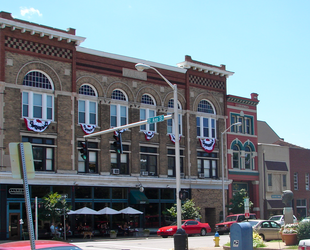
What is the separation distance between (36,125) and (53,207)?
22.0 feet

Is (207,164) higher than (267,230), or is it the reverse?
(207,164)

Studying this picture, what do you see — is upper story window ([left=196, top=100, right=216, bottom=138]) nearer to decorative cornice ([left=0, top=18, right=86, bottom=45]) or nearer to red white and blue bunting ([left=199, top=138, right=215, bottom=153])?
red white and blue bunting ([left=199, top=138, right=215, bottom=153])

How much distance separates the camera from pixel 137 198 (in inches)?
1547

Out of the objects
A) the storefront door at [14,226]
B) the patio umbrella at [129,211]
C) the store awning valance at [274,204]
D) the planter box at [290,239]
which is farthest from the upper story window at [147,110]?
the planter box at [290,239]

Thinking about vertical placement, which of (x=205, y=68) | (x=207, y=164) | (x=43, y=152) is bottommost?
(x=207, y=164)

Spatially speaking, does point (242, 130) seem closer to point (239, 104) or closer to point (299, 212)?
point (239, 104)

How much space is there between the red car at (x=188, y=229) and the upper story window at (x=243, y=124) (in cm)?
1612

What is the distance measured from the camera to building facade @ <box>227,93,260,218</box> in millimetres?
49531

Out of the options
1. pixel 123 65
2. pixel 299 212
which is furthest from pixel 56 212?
pixel 299 212

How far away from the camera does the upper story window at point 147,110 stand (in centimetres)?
4219

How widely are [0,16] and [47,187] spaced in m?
13.5

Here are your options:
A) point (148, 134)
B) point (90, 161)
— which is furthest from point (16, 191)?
point (148, 134)

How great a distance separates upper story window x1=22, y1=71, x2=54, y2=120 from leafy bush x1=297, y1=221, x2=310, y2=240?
22.1 m

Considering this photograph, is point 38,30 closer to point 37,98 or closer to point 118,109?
point 37,98
